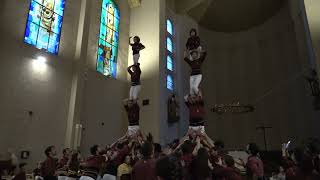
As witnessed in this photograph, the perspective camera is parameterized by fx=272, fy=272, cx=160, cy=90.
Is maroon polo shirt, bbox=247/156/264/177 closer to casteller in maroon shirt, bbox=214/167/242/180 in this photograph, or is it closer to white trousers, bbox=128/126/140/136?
casteller in maroon shirt, bbox=214/167/242/180

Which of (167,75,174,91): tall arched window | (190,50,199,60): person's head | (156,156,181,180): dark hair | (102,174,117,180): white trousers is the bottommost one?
(102,174,117,180): white trousers

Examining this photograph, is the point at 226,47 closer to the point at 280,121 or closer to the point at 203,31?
the point at 203,31

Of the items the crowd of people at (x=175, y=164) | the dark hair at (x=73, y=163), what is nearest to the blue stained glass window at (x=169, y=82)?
the crowd of people at (x=175, y=164)

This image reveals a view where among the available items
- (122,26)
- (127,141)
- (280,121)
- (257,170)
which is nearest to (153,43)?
(122,26)

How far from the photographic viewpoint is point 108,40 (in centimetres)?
1244

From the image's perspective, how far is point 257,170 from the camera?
431 cm

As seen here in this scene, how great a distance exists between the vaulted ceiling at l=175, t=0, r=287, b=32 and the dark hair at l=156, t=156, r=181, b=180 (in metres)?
14.3

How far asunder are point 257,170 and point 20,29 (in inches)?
325

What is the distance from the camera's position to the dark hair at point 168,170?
6.31 ft

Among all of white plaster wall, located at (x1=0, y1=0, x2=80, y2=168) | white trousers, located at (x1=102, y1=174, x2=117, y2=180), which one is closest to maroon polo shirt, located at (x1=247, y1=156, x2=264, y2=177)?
white trousers, located at (x1=102, y1=174, x2=117, y2=180)

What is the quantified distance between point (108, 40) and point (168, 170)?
36.6 ft

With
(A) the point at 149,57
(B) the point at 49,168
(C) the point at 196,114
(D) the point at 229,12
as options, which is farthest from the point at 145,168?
(D) the point at 229,12

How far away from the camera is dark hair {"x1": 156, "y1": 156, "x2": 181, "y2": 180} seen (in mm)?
1925

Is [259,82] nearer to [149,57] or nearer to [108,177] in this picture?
[149,57]
